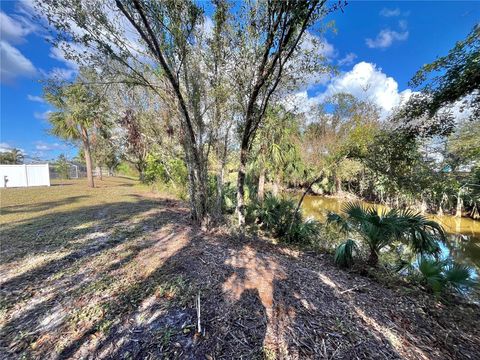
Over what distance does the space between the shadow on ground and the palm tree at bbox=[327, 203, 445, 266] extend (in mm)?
816

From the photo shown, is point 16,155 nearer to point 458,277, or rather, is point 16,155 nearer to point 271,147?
point 271,147

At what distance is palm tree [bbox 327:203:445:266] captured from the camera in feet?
11.8

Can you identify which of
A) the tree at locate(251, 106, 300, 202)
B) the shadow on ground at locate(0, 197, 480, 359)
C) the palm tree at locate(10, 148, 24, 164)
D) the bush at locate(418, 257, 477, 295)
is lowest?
the bush at locate(418, 257, 477, 295)

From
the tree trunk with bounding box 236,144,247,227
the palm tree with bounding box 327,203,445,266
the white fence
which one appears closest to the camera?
the palm tree with bounding box 327,203,445,266

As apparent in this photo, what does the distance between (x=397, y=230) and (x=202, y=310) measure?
340 centimetres

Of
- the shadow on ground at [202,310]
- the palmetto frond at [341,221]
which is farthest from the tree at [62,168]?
the palmetto frond at [341,221]

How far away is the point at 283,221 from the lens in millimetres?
6184

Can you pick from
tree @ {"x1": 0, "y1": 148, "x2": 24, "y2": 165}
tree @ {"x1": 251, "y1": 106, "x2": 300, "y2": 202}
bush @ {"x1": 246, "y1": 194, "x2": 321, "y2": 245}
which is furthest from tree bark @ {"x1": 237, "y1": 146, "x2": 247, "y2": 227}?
tree @ {"x1": 0, "y1": 148, "x2": 24, "y2": 165}

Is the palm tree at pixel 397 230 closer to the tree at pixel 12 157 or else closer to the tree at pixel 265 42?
the tree at pixel 265 42

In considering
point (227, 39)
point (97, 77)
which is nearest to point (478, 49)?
point (227, 39)

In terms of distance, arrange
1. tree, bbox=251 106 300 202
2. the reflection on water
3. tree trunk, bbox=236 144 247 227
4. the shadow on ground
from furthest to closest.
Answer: tree, bbox=251 106 300 202, the reflection on water, tree trunk, bbox=236 144 247 227, the shadow on ground

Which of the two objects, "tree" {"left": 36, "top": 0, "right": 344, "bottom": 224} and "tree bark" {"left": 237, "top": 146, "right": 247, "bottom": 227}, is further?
"tree bark" {"left": 237, "top": 146, "right": 247, "bottom": 227}

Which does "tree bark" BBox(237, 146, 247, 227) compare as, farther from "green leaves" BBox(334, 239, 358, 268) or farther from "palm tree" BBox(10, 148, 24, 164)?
"palm tree" BBox(10, 148, 24, 164)

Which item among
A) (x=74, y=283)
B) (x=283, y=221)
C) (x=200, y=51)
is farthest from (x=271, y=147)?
(x=74, y=283)
